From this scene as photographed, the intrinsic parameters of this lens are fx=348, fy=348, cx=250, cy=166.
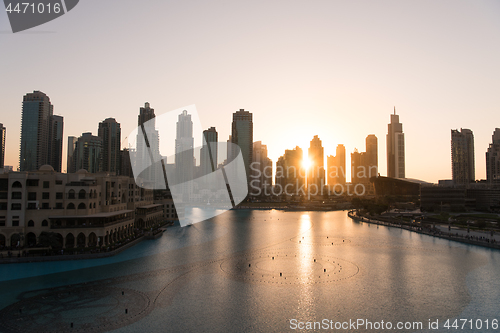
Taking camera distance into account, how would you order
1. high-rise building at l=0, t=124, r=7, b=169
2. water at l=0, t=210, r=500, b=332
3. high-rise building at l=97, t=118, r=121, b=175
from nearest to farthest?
1. water at l=0, t=210, r=500, b=332
2. high-rise building at l=0, t=124, r=7, b=169
3. high-rise building at l=97, t=118, r=121, b=175

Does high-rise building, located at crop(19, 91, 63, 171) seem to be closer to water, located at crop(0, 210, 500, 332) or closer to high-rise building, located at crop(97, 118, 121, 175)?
high-rise building, located at crop(97, 118, 121, 175)

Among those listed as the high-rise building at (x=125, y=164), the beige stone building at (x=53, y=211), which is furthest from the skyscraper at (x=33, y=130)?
the beige stone building at (x=53, y=211)

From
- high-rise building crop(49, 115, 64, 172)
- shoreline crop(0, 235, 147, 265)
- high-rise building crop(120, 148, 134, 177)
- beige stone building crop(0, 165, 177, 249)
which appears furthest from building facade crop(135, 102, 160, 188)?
shoreline crop(0, 235, 147, 265)

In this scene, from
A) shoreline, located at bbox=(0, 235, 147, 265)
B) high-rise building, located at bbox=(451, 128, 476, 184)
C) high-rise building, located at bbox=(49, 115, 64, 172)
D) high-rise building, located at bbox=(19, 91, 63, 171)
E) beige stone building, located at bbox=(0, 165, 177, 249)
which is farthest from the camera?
high-rise building, located at bbox=(451, 128, 476, 184)

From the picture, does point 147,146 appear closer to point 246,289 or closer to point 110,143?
point 110,143

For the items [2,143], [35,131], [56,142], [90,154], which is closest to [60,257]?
[90,154]
